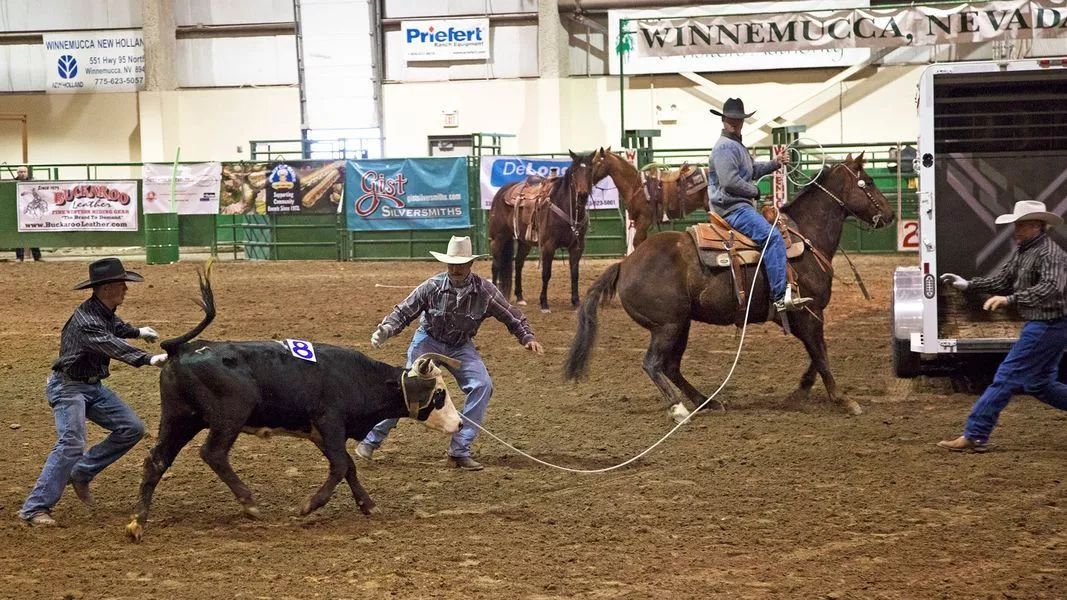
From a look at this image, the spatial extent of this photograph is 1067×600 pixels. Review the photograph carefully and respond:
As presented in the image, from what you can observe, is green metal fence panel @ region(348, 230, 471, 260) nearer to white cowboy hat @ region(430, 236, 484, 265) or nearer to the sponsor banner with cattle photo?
the sponsor banner with cattle photo

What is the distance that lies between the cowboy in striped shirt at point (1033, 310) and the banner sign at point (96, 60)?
2664cm

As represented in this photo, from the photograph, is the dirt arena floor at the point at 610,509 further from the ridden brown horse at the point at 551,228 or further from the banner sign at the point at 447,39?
the banner sign at the point at 447,39

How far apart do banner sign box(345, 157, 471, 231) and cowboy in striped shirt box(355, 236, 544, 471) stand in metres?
16.0

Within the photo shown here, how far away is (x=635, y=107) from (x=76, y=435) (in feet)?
74.7

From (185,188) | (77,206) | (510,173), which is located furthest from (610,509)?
(77,206)

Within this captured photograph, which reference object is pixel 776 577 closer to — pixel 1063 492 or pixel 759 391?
pixel 1063 492

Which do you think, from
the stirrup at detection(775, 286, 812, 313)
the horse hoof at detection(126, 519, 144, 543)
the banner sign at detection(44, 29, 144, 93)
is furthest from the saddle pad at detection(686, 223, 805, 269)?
the banner sign at detection(44, 29, 144, 93)

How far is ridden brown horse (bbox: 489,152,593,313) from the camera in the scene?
593 inches

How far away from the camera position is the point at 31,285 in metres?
19.3

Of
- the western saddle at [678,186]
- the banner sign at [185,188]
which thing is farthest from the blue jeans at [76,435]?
the banner sign at [185,188]

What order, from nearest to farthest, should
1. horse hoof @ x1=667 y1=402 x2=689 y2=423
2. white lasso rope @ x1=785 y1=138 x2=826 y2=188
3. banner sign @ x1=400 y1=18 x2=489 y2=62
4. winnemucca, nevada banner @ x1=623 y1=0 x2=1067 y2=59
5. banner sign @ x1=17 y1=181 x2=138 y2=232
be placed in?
horse hoof @ x1=667 y1=402 x2=689 y2=423 → white lasso rope @ x1=785 y1=138 x2=826 y2=188 → winnemucca, nevada banner @ x1=623 y1=0 x2=1067 y2=59 → banner sign @ x1=17 y1=181 x2=138 y2=232 → banner sign @ x1=400 y1=18 x2=489 y2=62

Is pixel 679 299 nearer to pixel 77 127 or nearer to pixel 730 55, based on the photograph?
pixel 730 55

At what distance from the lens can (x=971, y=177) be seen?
31.6 feet

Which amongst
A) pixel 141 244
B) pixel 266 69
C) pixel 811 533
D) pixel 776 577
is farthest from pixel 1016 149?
pixel 266 69
